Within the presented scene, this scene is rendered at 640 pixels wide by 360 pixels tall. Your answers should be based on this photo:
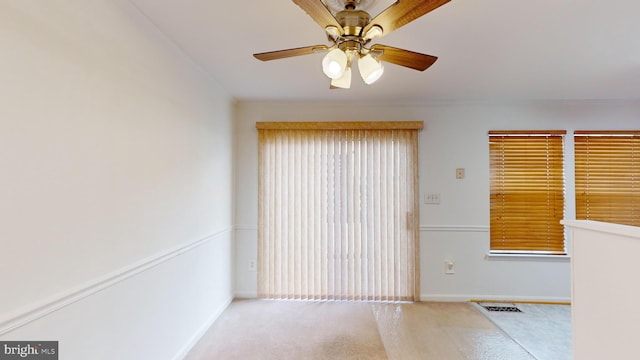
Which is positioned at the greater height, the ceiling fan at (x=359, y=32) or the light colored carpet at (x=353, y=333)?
the ceiling fan at (x=359, y=32)

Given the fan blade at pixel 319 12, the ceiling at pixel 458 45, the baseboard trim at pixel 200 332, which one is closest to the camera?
the fan blade at pixel 319 12

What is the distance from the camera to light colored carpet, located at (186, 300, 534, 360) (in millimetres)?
2279

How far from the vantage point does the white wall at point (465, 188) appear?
3279 mm

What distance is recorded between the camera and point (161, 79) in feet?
6.21

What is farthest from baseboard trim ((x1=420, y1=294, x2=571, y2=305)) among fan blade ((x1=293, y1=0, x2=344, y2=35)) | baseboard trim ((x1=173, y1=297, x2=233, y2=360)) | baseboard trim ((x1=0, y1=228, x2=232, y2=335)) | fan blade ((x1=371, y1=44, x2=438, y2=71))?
fan blade ((x1=293, y1=0, x2=344, y2=35))

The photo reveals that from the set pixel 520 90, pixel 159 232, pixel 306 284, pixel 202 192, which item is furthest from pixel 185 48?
pixel 520 90

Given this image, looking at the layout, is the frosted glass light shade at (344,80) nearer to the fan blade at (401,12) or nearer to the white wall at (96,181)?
the fan blade at (401,12)

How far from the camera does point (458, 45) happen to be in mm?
2051

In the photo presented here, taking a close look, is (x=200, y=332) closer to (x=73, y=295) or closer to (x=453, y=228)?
(x=73, y=295)

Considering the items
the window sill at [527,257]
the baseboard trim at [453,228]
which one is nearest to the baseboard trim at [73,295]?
the baseboard trim at [453,228]

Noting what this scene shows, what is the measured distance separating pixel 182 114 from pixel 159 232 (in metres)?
0.86

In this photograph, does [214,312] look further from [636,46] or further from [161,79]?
[636,46]

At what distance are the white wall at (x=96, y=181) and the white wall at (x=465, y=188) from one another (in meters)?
1.46

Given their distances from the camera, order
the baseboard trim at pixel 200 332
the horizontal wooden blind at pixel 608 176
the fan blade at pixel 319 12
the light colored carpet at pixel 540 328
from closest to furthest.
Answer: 1. the fan blade at pixel 319 12
2. the baseboard trim at pixel 200 332
3. the light colored carpet at pixel 540 328
4. the horizontal wooden blind at pixel 608 176
